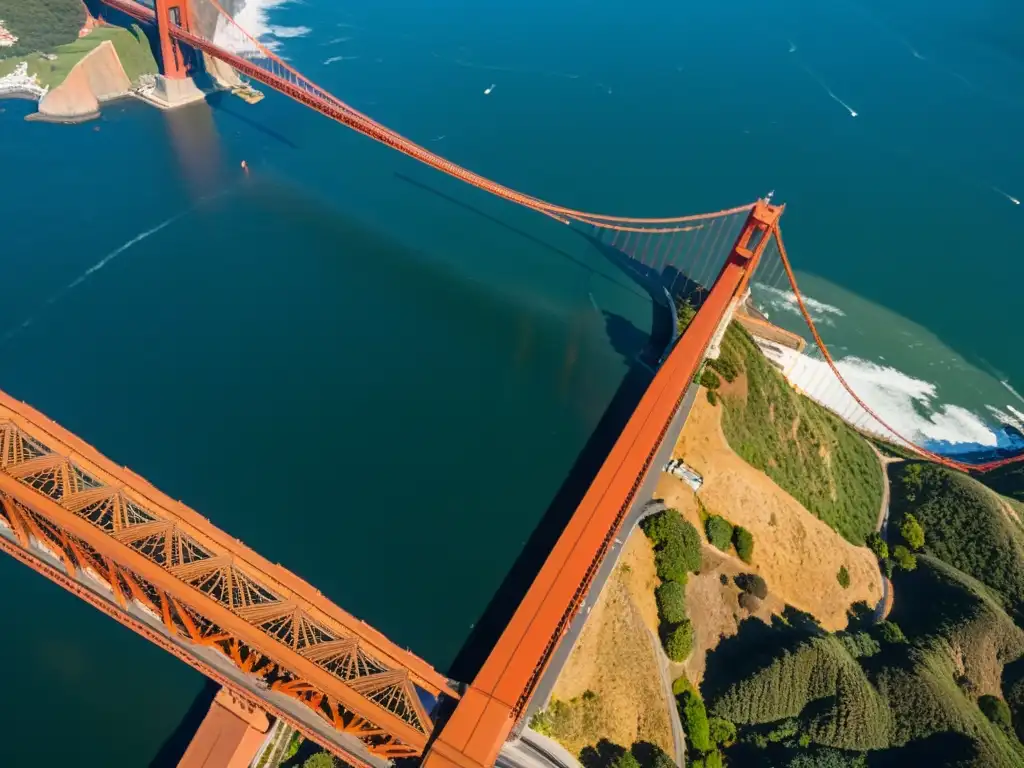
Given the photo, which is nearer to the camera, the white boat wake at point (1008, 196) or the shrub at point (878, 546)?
the shrub at point (878, 546)

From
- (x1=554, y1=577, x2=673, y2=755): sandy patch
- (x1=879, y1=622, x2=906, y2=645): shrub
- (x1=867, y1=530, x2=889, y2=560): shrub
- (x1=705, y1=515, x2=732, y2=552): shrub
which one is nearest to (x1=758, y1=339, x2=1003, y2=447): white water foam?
(x1=867, y1=530, x2=889, y2=560): shrub

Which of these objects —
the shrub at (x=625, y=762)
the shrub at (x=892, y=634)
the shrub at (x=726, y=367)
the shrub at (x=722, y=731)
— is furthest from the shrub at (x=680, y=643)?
the shrub at (x=726, y=367)

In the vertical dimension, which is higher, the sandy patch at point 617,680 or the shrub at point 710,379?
the shrub at point 710,379

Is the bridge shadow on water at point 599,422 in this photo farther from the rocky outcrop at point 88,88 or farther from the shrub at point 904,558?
the rocky outcrop at point 88,88

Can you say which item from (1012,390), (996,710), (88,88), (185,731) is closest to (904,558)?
(996,710)

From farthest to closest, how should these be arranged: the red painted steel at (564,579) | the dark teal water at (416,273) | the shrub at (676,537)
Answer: the dark teal water at (416,273), the shrub at (676,537), the red painted steel at (564,579)

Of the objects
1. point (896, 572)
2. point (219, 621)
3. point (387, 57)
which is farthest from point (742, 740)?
point (387, 57)

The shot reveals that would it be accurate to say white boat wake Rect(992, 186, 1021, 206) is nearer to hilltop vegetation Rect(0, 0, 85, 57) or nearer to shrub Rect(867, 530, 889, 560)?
shrub Rect(867, 530, 889, 560)

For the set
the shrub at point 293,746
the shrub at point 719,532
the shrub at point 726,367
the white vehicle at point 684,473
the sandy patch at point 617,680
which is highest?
the shrub at point 726,367
